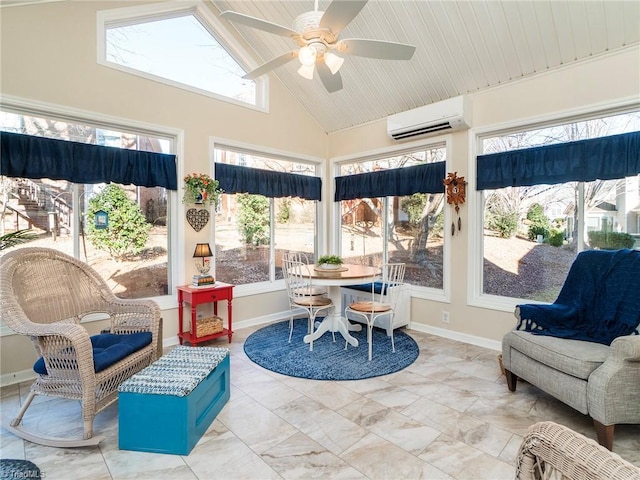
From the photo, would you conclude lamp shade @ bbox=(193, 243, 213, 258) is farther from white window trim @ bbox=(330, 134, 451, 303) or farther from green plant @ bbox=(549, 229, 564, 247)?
green plant @ bbox=(549, 229, 564, 247)

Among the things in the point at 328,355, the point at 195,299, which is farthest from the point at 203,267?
the point at 328,355

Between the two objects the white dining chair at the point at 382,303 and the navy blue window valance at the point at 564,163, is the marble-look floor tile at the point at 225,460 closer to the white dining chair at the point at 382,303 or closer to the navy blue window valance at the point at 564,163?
the white dining chair at the point at 382,303

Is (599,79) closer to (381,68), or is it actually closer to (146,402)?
(381,68)

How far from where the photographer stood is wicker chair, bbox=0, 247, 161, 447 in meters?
2.00

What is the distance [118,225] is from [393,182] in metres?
3.27

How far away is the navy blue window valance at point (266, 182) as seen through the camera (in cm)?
412

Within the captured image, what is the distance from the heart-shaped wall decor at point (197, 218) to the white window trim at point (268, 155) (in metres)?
0.14

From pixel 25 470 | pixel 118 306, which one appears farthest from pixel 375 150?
pixel 25 470

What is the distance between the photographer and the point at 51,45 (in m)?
2.95

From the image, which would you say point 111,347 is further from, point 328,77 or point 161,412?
point 328,77

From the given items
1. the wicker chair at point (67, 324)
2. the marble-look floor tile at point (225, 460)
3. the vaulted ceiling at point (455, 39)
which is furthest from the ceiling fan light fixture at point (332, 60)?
the marble-look floor tile at point (225, 460)

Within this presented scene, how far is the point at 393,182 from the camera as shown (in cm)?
445

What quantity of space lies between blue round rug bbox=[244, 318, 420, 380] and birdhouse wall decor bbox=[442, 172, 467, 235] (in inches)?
57.1

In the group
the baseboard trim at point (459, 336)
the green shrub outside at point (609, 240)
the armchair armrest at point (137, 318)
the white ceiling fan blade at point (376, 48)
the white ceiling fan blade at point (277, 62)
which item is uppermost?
the white ceiling fan blade at point (277, 62)
